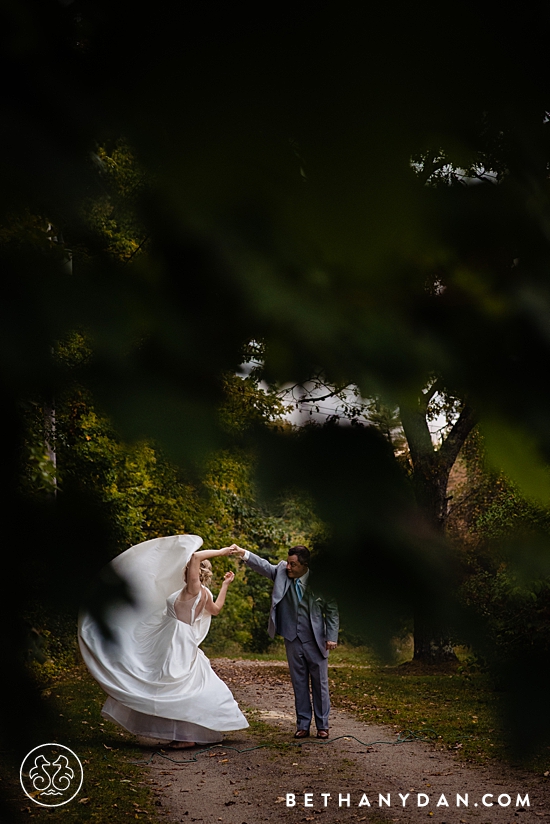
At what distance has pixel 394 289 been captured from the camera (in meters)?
0.35

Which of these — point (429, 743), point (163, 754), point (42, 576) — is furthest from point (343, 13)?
point (429, 743)

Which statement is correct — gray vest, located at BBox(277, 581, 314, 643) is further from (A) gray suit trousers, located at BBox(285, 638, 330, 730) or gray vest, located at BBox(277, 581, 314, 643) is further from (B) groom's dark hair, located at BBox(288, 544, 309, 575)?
(B) groom's dark hair, located at BBox(288, 544, 309, 575)

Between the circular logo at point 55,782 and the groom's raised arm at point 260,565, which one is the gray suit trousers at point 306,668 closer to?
the circular logo at point 55,782

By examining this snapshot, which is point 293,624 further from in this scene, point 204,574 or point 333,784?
point 333,784

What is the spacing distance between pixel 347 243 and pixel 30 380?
0.15 m

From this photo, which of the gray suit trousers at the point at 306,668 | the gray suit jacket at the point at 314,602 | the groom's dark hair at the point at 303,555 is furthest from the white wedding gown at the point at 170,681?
the groom's dark hair at the point at 303,555

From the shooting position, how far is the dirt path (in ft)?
14.0

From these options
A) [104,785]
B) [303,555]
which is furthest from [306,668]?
[303,555]

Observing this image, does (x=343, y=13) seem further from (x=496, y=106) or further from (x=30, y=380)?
(x=30, y=380)

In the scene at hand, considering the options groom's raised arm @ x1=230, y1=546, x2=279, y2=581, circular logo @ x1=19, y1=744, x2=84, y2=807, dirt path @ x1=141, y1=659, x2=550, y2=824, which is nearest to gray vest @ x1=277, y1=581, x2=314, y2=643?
dirt path @ x1=141, y1=659, x2=550, y2=824

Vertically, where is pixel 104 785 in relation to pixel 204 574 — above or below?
below

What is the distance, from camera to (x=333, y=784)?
4.69 meters

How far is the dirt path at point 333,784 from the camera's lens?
14.0ft

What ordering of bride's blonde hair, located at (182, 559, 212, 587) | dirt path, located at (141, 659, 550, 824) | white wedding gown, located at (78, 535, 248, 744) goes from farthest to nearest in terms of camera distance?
bride's blonde hair, located at (182, 559, 212, 587) → white wedding gown, located at (78, 535, 248, 744) → dirt path, located at (141, 659, 550, 824)
